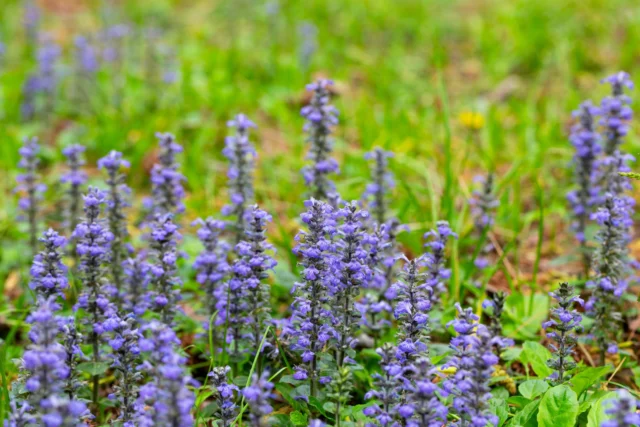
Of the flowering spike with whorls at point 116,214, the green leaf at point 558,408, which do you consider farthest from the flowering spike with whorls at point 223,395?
the green leaf at point 558,408

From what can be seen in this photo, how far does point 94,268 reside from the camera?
4398mm

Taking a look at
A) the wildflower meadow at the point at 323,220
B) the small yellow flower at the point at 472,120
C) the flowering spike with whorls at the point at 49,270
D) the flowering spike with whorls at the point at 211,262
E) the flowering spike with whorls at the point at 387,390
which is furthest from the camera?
the small yellow flower at the point at 472,120

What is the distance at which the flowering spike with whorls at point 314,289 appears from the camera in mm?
3912

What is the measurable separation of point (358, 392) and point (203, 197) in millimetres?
3442

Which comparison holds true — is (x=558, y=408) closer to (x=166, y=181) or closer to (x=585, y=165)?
(x=585, y=165)

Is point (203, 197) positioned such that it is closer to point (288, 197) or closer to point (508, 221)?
point (288, 197)

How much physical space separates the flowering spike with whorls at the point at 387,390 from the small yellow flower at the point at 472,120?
5.28 meters

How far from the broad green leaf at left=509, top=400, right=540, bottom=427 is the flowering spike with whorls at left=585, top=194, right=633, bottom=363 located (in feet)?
2.89

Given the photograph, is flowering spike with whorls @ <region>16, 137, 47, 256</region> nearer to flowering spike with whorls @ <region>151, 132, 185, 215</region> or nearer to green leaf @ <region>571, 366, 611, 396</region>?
flowering spike with whorls @ <region>151, 132, 185, 215</region>

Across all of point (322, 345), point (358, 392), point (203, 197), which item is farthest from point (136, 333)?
point (203, 197)

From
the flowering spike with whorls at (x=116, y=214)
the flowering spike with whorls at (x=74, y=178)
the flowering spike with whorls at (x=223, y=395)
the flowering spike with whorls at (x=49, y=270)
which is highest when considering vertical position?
the flowering spike with whorls at (x=74, y=178)

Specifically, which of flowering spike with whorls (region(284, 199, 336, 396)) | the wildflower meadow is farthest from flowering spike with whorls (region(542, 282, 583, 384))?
flowering spike with whorls (region(284, 199, 336, 396))

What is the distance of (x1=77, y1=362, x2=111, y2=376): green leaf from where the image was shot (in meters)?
4.24

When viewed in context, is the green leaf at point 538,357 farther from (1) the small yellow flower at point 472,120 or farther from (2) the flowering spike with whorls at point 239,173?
(1) the small yellow flower at point 472,120
